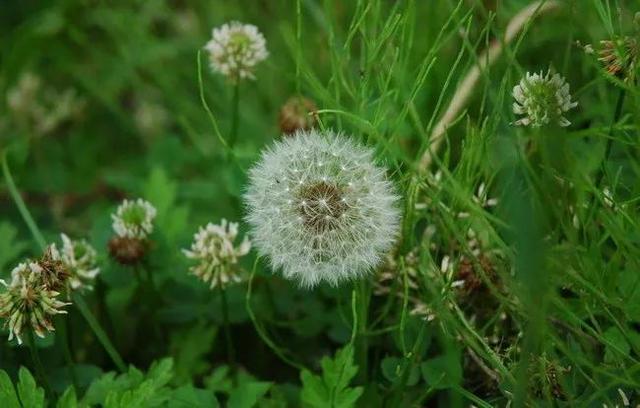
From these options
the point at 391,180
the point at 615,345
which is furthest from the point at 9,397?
the point at 615,345

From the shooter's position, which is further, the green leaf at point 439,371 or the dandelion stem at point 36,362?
the green leaf at point 439,371

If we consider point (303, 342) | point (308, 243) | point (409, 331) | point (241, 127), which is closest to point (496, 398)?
point (409, 331)

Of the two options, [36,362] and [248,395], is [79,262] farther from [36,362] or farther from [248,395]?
[248,395]

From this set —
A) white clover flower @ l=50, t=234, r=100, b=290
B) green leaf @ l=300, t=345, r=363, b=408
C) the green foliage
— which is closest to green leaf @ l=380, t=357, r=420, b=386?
the green foliage

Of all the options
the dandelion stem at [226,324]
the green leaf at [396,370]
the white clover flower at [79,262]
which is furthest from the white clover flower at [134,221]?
the green leaf at [396,370]

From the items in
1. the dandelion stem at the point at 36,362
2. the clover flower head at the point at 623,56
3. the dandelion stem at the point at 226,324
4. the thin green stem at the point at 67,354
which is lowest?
the dandelion stem at the point at 36,362

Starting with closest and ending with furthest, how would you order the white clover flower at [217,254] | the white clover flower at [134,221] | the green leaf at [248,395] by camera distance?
the green leaf at [248,395] < the white clover flower at [217,254] < the white clover flower at [134,221]

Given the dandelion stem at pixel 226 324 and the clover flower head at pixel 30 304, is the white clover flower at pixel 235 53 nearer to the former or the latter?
the dandelion stem at pixel 226 324
